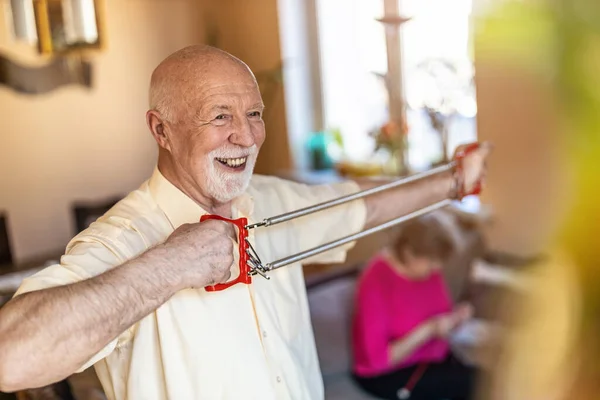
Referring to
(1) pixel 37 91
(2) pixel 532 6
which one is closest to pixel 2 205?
(1) pixel 37 91

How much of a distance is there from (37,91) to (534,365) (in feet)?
7.87

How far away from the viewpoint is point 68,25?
2016 mm

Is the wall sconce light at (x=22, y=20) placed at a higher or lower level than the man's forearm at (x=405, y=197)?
higher

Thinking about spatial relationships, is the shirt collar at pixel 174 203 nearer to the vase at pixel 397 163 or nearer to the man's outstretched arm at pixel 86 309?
the man's outstretched arm at pixel 86 309

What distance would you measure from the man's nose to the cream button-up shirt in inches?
4.1

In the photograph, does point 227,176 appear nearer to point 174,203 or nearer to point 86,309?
point 174,203

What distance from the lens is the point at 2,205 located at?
2.71 metres

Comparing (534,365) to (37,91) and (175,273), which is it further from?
(37,91)

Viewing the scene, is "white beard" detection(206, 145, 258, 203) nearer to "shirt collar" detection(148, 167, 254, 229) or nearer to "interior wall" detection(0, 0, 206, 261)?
"shirt collar" detection(148, 167, 254, 229)

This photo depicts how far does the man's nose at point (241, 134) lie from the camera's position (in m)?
0.71

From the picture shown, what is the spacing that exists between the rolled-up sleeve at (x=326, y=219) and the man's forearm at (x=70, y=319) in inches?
14.0

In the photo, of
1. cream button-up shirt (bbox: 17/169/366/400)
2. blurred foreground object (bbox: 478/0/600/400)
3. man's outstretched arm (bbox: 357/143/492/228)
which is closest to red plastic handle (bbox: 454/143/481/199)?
man's outstretched arm (bbox: 357/143/492/228)

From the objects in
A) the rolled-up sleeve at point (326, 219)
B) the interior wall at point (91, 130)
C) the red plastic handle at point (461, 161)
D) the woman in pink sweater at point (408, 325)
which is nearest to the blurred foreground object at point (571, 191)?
the red plastic handle at point (461, 161)

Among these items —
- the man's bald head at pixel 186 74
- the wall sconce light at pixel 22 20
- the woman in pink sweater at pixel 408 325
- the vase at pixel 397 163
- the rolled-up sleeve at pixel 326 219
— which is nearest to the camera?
the man's bald head at pixel 186 74
